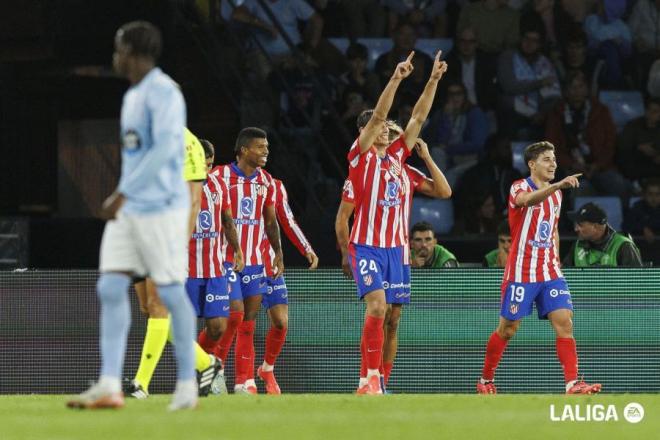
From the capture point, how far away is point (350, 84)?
60.3 ft

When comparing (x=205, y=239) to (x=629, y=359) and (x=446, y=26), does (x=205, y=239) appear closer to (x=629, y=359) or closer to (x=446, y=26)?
(x=629, y=359)

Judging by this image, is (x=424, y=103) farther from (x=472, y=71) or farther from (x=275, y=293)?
(x=472, y=71)

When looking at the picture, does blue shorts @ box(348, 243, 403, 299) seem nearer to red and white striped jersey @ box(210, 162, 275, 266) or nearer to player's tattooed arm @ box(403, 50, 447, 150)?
player's tattooed arm @ box(403, 50, 447, 150)

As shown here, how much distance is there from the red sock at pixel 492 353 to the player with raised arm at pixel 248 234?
1.90 meters

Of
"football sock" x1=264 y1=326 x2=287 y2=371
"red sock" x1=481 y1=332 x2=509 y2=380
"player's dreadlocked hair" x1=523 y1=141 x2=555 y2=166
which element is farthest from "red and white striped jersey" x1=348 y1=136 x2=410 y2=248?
"football sock" x1=264 y1=326 x2=287 y2=371

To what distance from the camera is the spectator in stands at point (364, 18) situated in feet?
63.7

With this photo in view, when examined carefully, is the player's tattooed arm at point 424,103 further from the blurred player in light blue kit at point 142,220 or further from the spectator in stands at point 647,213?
the spectator in stands at point 647,213

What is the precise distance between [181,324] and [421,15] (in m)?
11.7

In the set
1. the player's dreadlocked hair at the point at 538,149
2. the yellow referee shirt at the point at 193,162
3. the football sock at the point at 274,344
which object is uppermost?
the player's dreadlocked hair at the point at 538,149

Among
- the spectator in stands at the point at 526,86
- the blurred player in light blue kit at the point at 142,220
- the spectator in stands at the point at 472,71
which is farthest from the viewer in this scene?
the spectator in stands at the point at 472,71

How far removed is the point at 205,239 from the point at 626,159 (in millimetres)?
7180

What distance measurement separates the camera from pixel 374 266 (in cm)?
1196

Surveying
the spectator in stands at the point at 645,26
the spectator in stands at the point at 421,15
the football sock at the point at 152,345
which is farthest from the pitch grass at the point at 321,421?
the spectator in stands at the point at 645,26

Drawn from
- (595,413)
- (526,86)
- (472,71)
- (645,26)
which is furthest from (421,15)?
(595,413)
